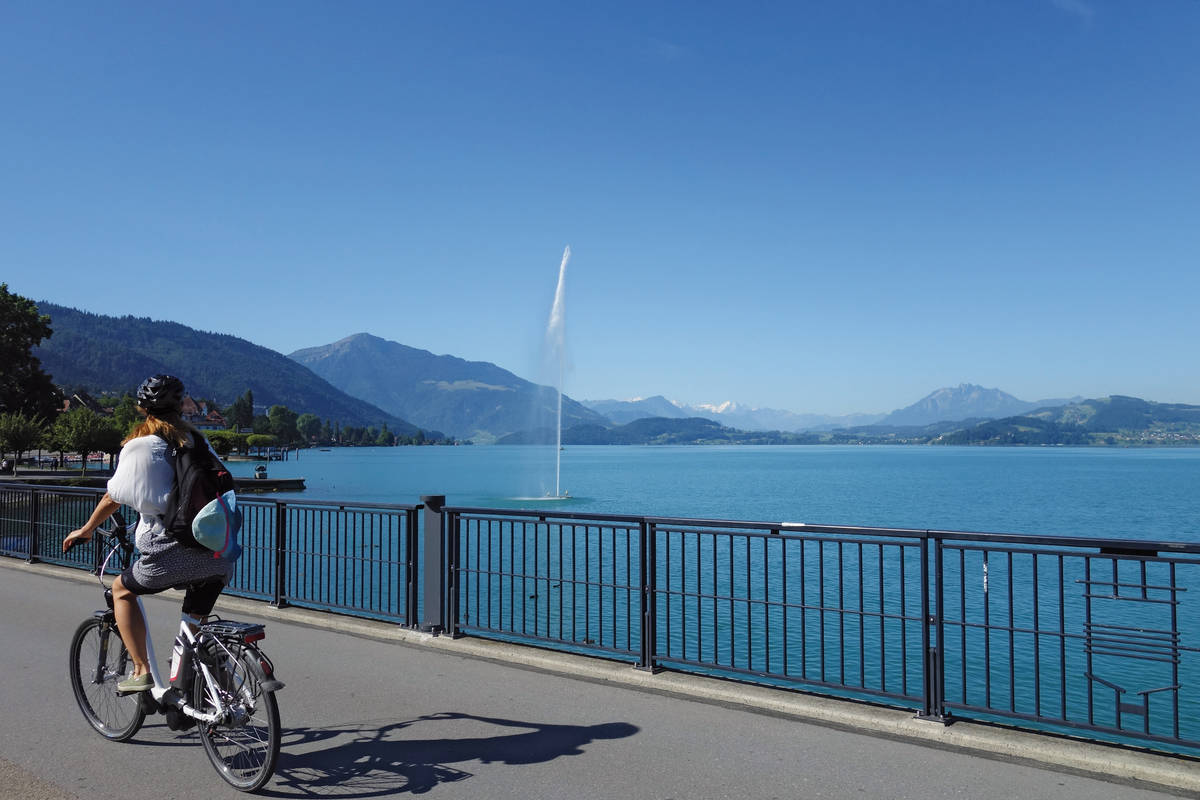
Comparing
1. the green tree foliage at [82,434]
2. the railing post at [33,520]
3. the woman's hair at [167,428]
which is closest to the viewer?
the woman's hair at [167,428]

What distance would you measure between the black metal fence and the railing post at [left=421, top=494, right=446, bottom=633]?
0.07 ft

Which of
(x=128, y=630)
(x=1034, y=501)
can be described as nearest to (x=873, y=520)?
(x=1034, y=501)

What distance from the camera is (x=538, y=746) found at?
5.27 m

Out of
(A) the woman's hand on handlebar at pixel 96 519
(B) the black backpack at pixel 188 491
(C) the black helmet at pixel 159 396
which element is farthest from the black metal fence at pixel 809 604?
(C) the black helmet at pixel 159 396

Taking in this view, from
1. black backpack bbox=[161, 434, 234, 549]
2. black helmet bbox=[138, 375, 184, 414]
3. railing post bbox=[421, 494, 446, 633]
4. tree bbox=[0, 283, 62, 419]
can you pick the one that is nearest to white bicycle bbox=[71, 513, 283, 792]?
black backpack bbox=[161, 434, 234, 549]

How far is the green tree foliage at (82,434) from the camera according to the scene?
246 ft

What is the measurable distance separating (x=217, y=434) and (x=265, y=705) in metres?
148

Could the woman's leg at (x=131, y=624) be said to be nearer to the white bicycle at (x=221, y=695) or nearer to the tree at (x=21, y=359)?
the white bicycle at (x=221, y=695)

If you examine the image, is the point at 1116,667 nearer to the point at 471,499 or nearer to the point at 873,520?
the point at 873,520

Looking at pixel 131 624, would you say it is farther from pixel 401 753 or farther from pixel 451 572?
pixel 451 572

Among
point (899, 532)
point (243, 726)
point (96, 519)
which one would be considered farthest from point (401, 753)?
point (899, 532)

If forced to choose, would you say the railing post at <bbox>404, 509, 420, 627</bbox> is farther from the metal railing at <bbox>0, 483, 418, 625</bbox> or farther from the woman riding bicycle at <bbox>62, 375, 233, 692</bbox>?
the woman riding bicycle at <bbox>62, 375, 233, 692</bbox>

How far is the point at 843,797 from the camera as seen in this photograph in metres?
4.47

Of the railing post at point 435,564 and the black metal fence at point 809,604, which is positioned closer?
the black metal fence at point 809,604
